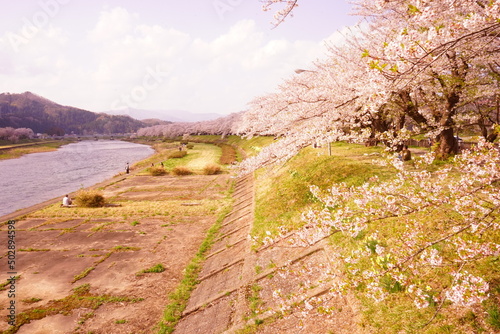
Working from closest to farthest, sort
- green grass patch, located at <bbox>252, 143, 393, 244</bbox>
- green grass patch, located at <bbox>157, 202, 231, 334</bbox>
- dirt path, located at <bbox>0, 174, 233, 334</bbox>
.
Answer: green grass patch, located at <bbox>157, 202, 231, 334</bbox> → dirt path, located at <bbox>0, 174, 233, 334</bbox> → green grass patch, located at <bbox>252, 143, 393, 244</bbox>

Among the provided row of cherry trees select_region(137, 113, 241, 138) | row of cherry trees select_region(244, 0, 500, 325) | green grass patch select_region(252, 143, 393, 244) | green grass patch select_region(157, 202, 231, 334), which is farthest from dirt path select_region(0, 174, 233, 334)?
row of cherry trees select_region(137, 113, 241, 138)

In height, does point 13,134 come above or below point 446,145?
above

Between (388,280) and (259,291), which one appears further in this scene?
(259,291)

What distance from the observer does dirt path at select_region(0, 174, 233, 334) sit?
864 centimetres

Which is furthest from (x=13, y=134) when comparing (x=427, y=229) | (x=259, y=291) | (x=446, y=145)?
(x=427, y=229)

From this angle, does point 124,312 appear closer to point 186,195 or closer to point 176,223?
point 176,223

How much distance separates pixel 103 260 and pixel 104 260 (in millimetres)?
42

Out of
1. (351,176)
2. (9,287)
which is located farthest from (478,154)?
(9,287)

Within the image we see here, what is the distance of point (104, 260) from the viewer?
12.5 m

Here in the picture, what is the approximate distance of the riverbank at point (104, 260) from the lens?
866 cm

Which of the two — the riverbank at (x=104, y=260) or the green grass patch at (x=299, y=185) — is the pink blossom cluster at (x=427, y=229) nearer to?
the green grass patch at (x=299, y=185)

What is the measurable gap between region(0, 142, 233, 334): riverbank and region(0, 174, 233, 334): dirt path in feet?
0.10

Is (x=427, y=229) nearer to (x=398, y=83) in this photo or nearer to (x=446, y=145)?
(x=398, y=83)

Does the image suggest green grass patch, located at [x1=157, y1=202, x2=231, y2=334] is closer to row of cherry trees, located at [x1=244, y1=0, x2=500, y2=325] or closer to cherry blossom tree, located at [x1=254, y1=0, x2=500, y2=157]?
row of cherry trees, located at [x1=244, y1=0, x2=500, y2=325]
